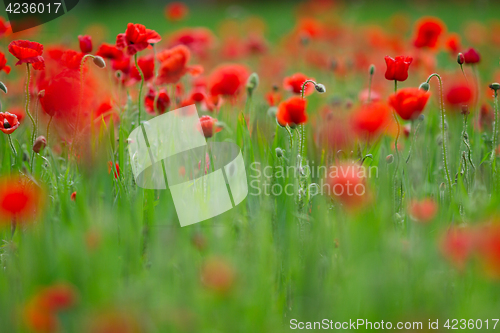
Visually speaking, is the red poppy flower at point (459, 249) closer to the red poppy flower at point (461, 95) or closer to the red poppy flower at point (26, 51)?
the red poppy flower at point (461, 95)

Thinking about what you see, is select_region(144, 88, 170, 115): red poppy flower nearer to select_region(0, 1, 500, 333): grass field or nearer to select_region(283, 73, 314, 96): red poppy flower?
select_region(0, 1, 500, 333): grass field

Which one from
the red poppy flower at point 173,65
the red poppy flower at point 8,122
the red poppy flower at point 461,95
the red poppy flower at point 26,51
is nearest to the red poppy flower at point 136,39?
the red poppy flower at point 173,65

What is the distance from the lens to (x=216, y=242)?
3.12 feet

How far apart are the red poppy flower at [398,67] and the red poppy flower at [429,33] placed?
2.10ft

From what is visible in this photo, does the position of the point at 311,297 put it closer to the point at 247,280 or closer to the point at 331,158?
the point at 247,280

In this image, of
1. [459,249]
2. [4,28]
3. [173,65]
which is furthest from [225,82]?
[459,249]

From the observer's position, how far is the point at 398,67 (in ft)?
4.57

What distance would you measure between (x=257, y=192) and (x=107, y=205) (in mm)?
418

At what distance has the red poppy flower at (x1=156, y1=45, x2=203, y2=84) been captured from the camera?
5.28ft

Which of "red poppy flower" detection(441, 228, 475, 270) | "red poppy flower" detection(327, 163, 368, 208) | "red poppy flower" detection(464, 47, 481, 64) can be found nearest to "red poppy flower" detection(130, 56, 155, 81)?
"red poppy flower" detection(327, 163, 368, 208)

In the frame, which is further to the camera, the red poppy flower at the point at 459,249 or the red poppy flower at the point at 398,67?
the red poppy flower at the point at 398,67

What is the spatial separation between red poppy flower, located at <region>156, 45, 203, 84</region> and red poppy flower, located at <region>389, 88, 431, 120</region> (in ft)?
2.53

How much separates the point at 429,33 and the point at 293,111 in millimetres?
1058

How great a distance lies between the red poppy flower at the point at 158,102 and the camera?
1.74 m
